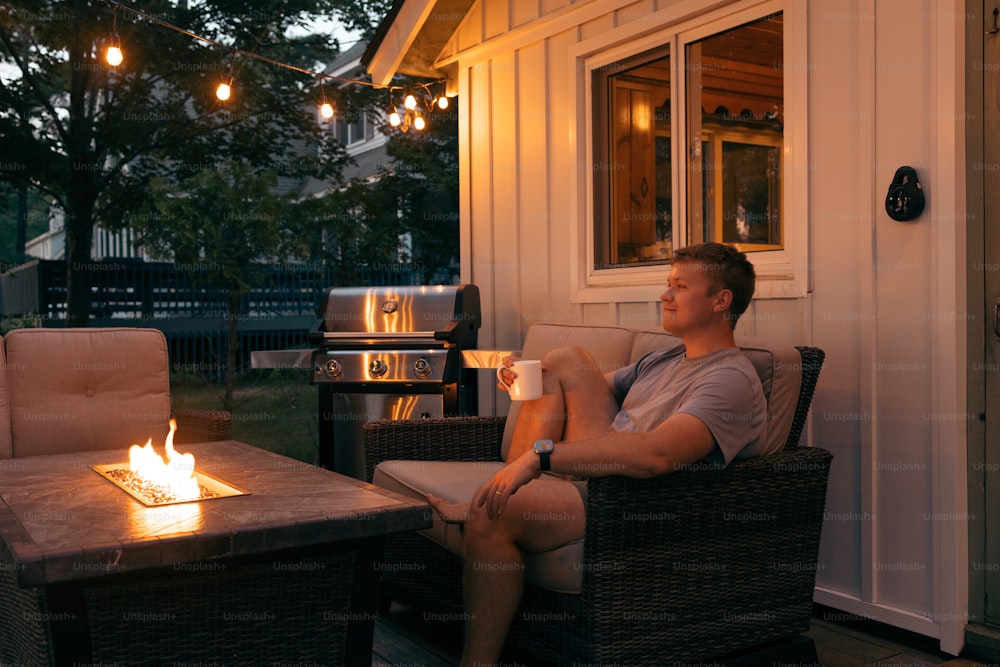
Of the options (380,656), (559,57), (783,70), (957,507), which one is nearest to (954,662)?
(957,507)

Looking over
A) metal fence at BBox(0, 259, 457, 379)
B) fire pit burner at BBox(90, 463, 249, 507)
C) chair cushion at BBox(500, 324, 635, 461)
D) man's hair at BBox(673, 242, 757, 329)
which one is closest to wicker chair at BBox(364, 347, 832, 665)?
man's hair at BBox(673, 242, 757, 329)

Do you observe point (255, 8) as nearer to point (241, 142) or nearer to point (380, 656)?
point (241, 142)

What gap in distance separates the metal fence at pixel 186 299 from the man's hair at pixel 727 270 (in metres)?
5.83

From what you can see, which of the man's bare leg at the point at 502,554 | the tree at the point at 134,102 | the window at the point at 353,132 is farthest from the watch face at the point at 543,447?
the window at the point at 353,132

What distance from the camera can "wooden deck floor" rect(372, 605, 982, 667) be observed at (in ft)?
9.17

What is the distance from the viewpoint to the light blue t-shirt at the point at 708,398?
240 cm

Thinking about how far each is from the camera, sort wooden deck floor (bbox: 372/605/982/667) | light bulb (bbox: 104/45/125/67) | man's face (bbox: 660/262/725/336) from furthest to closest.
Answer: light bulb (bbox: 104/45/125/67)
wooden deck floor (bbox: 372/605/982/667)
man's face (bbox: 660/262/725/336)

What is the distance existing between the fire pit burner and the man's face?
4.32 feet

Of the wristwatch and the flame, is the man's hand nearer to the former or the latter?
the wristwatch

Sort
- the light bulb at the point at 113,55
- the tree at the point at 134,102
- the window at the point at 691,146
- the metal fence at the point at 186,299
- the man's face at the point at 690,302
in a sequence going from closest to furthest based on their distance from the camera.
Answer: the man's face at the point at 690,302
the window at the point at 691,146
the light bulb at the point at 113,55
the tree at the point at 134,102
the metal fence at the point at 186,299

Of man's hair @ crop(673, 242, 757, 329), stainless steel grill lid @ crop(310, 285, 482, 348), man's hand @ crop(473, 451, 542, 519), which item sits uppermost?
man's hair @ crop(673, 242, 757, 329)

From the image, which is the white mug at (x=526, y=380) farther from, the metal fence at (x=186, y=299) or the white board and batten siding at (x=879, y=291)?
the metal fence at (x=186, y=299)

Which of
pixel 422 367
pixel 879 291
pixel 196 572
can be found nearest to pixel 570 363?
pixel 879 291

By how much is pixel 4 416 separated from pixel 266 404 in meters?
5.48
